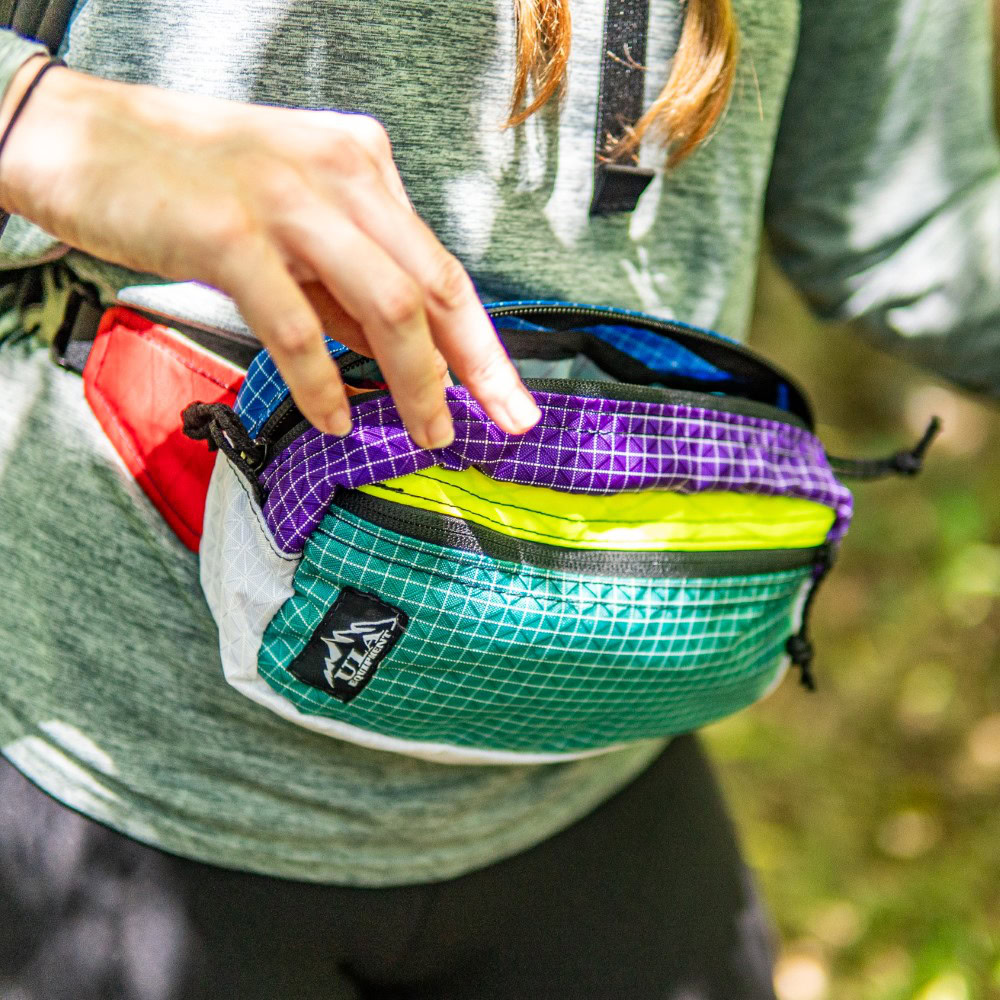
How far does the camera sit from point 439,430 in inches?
21.5

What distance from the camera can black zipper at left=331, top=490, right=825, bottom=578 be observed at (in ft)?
2.10

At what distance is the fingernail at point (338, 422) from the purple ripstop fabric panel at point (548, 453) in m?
0.08

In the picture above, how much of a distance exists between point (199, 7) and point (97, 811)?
0.68 meters

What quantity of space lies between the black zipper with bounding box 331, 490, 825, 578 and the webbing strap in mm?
321

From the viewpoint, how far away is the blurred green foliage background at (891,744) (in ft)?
6.04

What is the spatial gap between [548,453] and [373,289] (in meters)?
0.22

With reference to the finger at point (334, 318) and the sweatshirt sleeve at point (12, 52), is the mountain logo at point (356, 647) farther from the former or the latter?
the sweatshirt sleeve at point (12, 52)

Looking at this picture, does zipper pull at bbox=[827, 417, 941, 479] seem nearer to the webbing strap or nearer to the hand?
the webbing strap

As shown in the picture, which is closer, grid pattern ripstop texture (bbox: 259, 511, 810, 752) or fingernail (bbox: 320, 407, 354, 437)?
fingernail (bbox: 320, 407, 354, 437)

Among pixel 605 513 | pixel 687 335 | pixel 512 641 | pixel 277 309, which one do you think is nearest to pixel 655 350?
pixel 687 335

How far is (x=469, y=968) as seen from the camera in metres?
0.86

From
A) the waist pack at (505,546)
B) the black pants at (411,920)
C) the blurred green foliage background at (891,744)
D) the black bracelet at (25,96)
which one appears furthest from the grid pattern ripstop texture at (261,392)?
the blurred green foliage background at (891,744)

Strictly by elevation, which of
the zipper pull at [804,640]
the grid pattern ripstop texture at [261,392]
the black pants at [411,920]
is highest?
the grid pattern ripstop texture at [261,392]

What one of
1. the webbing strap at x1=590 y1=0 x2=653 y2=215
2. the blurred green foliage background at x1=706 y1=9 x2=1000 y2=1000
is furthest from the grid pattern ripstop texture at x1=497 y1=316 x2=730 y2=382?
the blurred green foliage background at x1=706 y1=9 x2=1000 y2=1000
